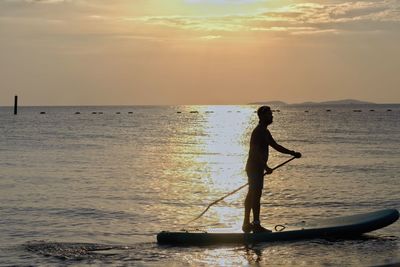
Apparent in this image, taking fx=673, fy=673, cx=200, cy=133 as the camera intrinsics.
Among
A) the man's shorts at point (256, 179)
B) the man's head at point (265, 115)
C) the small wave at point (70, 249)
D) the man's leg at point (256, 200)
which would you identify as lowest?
the small wave at point (70, 249)

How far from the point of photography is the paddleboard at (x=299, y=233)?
13.6 m

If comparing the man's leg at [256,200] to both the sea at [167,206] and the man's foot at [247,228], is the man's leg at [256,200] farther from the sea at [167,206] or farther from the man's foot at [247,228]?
the sea at [167,206]

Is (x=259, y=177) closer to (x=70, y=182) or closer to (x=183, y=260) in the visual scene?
(x=183, y=260)

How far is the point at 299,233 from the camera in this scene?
1384 centimetres

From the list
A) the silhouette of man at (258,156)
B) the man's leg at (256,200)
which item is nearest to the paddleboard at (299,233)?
the silhouette of man at (258,156)

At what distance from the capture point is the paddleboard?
1356 cm

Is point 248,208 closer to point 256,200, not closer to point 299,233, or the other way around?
point 256,200

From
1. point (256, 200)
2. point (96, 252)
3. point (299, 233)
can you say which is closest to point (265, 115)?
point (256, 200)

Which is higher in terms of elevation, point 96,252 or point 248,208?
point 248,208

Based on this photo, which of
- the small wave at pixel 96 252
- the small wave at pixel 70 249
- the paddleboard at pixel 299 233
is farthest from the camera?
the paddleboard at pixel 299 233

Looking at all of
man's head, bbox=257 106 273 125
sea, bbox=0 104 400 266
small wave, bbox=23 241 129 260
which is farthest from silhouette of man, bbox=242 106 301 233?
small wave, bbox=23 241 129 260

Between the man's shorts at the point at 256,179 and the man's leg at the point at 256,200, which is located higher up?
the man's shorts at the point at 256,179

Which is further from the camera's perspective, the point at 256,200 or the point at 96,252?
the point at 256,200

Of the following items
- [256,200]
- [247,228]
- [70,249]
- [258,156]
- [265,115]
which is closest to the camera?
[265,115]
